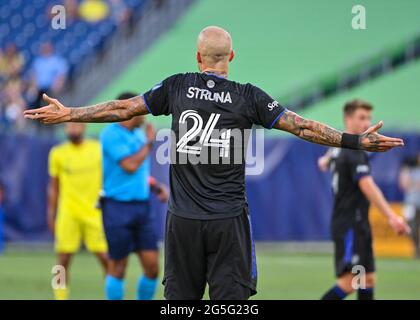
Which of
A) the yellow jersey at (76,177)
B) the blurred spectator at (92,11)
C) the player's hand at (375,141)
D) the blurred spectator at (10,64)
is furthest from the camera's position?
the blurred spectator at (92,11)

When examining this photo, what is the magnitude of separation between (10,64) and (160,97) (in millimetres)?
19457

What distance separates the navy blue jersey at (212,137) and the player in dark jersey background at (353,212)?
3.63m

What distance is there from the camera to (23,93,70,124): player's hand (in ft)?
22.6

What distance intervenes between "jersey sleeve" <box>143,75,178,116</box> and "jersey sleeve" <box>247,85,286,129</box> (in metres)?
0.57

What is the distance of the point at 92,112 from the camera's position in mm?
6973

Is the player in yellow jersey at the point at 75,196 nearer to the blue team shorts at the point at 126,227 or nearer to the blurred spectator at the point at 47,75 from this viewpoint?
the blue team shorts at the point at 126,227

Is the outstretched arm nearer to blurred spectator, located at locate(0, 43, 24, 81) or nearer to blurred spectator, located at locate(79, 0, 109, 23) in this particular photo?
blurred spectator, located at locate(0, 43, 24, 81)

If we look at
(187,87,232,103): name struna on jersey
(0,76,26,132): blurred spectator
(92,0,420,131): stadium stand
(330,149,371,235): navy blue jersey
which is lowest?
(330,149,371,235): navy blue jersey

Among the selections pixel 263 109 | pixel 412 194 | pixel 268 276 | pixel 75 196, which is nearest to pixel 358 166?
pixel 263 109

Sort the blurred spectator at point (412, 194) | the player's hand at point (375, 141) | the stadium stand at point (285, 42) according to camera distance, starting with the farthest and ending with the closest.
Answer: the stadium stand at point (285, 42) < the blurred spectator at point (412, 194) < the player's hand at point (375, 141)

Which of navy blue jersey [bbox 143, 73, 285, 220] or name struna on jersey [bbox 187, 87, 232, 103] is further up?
name struna on jersey [bbox 187, 87, 232, 103]

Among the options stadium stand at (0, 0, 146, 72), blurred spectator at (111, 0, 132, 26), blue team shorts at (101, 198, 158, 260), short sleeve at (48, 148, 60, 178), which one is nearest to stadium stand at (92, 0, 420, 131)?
blurred spectator at (111, 0, 132, 26)

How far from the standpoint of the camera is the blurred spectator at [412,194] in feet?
65.4

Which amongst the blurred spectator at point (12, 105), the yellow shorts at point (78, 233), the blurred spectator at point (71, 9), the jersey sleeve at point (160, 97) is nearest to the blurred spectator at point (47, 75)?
the blurred spectator at point (12, 105)
